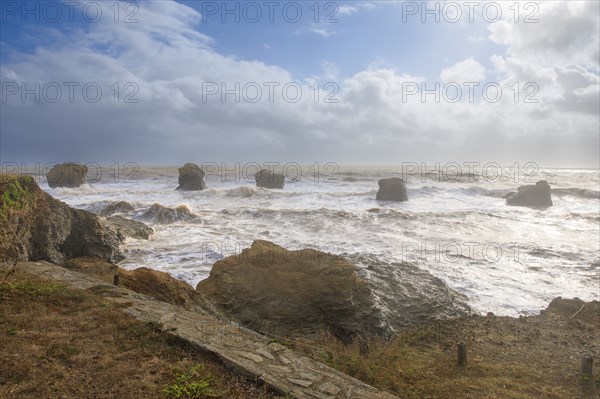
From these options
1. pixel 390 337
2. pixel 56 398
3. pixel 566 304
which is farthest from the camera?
pixel 566 304

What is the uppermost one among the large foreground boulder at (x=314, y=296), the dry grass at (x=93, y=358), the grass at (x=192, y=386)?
the dry grass at (x=93, y=358)

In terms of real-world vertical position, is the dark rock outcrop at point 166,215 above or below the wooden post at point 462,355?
above

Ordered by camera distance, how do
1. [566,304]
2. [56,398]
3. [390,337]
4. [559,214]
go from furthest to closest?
[559,214]
[566,304]
[390,337]
[56,398]

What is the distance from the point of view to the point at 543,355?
8.01 m

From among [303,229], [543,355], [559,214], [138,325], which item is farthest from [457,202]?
[138,325]

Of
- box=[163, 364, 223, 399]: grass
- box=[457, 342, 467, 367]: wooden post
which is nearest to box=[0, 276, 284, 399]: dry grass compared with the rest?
box=[163, 364, 223, 399]: grass

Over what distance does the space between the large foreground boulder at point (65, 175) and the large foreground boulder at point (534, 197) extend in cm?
4958

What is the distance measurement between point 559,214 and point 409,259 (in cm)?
2339

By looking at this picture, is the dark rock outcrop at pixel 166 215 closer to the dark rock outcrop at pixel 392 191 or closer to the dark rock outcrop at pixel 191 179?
the dark rock outcrop at pixel 191 179

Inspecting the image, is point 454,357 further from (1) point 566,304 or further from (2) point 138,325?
(2) point 138,325

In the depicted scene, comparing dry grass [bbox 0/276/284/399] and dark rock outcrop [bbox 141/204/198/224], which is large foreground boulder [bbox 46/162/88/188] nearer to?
dark rock outcrop [bbox 141/204/198/224]

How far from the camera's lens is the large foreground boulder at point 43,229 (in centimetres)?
931

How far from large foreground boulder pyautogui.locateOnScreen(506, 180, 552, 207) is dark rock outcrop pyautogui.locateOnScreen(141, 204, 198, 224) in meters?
31.4

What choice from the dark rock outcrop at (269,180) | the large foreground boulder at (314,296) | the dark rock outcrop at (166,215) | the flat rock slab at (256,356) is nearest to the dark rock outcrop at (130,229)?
the dark rock outcrop at (166,215)
